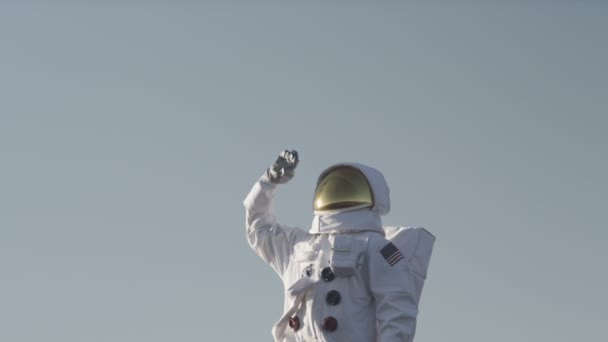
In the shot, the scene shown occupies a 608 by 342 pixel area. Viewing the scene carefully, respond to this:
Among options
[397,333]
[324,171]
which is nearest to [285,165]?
[324,171]

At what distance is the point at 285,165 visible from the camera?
13.5 m

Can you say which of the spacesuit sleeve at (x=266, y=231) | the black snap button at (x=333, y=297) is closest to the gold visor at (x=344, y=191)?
the spacesuit sleeve at (x=266, y=231)

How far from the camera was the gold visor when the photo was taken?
13.0 meters

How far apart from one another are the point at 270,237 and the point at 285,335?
1345 mm

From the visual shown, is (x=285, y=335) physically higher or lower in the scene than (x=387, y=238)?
lower

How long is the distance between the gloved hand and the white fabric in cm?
65

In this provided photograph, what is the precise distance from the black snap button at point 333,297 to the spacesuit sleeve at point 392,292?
1.25 ft

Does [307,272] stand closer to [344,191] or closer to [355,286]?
[355,286]

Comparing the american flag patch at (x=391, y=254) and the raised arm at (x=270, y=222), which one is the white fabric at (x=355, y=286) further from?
the raised arm at (x=270, y=222)

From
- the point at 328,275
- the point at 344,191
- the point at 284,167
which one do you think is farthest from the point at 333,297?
the point at 284,167

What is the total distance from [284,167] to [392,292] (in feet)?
6.57

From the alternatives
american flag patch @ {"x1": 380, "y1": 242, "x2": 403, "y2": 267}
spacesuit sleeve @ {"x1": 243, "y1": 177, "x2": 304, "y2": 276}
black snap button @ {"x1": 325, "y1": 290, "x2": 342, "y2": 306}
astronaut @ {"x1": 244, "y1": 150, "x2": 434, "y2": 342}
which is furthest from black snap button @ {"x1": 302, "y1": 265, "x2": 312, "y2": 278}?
american flag patch @ {"x1": 380, "y1": 242, "x2": 403, "y2": 267}

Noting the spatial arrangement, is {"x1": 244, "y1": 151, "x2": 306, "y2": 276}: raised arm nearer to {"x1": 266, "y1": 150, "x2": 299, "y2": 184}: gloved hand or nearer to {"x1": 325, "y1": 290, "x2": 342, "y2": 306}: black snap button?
{"x1": 266, "y1": 150, "x2": 299, "y2": 184}: gloved hand

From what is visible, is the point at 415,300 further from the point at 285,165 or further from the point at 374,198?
the point at 285,165
